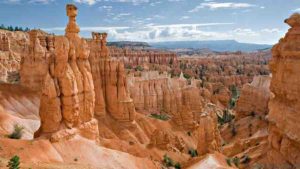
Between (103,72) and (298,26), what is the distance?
86.7 feet

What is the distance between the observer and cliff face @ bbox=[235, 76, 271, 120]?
2069 inches

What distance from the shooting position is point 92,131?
26688 mm

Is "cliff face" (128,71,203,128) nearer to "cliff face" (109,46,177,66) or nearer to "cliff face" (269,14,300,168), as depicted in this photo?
"cliff face" (269,14,300,168)

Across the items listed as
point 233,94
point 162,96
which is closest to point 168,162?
point 162,96

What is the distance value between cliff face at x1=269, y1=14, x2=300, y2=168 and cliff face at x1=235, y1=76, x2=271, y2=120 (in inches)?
1075

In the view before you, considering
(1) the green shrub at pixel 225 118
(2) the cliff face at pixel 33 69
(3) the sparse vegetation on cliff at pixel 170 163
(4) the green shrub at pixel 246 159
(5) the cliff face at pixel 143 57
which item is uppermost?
(2) the cliff face at pixel 33 69

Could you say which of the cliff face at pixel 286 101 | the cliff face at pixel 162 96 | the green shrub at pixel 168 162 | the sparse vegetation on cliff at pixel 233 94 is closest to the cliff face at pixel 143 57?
the sparse vegetation on cliff at pixel 233 94

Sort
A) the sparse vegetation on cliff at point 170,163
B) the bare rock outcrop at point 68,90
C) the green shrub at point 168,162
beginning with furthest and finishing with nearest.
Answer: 1. the green shrub at point 168,162
2. the sparse vegetation on cliff at point 170,163
3. the bare rock outcrop at point 68,90

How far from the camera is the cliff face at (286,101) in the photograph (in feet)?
73.5

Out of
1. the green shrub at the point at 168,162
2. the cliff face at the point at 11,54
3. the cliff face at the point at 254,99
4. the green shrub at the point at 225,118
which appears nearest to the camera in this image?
the green shrub at the point at 168,162

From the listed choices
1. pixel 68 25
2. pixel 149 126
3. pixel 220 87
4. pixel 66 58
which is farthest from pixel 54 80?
pixel 220 87

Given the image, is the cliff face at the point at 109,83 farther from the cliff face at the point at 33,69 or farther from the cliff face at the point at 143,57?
the cliff face at the point at 143,57

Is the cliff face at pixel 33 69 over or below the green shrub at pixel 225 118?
over

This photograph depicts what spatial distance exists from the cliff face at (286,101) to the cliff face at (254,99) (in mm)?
27310
